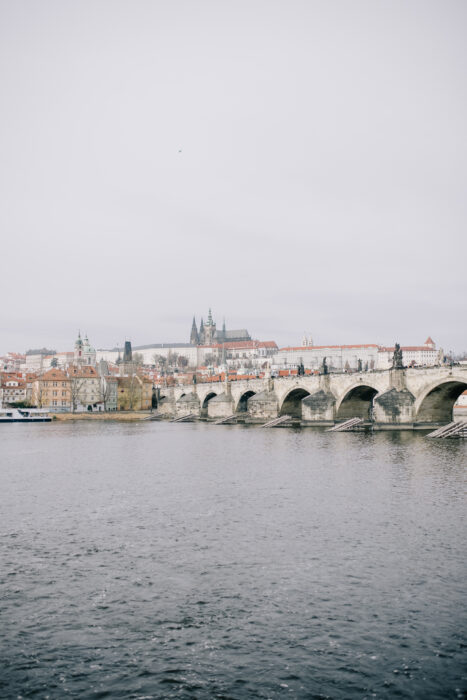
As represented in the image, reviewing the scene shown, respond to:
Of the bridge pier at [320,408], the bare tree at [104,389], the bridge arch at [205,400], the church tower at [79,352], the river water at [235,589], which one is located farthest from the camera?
the church tower at [79,352]

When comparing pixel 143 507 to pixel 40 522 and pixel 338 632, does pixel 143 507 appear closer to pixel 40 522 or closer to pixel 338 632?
pixel 40 522

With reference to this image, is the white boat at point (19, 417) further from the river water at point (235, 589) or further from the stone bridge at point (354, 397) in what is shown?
the river water at point (235, 589)

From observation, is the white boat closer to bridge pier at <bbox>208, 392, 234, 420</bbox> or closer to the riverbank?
the riverbank

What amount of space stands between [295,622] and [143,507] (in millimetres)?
10206

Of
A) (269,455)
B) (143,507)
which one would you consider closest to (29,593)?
(143,507)

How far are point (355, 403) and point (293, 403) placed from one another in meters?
12.8

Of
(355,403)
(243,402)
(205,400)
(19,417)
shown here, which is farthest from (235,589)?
(205,400)

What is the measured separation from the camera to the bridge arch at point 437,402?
4369 centimetres

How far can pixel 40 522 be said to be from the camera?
17000 mm

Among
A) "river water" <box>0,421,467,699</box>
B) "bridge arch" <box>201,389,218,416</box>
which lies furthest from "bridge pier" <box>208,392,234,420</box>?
"river water" <box>0,421,467,699</box>

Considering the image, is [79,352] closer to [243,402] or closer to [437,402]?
[243,402]

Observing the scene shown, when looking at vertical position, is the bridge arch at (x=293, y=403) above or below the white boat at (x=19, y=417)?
above

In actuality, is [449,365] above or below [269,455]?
above

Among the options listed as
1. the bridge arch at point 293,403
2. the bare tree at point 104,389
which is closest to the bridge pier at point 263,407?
the bridge arch at point 293,403
